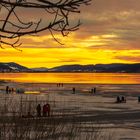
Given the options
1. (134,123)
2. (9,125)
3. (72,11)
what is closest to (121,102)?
(134,123)

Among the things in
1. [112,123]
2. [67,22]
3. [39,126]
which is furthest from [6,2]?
[112,123]

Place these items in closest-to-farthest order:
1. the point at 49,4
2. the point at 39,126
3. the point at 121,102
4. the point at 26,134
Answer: the point at 49,4 → the point at 26,134 → the point at 39,126 → the point at 121,102

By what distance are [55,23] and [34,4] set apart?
24 cm

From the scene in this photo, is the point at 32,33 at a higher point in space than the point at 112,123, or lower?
higher

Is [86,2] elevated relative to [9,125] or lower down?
elevated

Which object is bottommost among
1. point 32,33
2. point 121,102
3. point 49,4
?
point 121,102

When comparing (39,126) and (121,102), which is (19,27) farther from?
(121,102)

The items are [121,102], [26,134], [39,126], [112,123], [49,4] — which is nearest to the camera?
[49,4]

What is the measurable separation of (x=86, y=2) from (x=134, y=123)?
31.4 m

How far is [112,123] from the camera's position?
33.9 m

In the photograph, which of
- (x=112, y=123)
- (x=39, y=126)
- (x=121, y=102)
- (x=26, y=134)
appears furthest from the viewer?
(x=121, y=102)

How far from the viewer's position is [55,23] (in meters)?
3.76

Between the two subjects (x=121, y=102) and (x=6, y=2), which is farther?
(x=121, y=102)

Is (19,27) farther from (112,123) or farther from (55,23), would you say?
(112,123)
